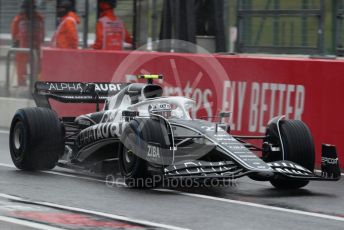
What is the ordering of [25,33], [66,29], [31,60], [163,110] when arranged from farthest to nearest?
1. [25,33]
2. [31,60]
3. [66,29]
4. [163,110]

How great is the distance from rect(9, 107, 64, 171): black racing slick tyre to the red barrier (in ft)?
9.98

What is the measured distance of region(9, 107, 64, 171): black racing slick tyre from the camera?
1152 cm

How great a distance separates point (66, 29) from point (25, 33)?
3.89 ft

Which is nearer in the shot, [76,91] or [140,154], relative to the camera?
[140,154]

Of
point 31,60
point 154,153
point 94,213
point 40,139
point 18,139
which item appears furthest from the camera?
point 31,60

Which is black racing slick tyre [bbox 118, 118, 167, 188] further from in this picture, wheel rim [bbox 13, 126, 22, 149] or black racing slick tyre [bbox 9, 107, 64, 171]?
wheel rim [bbox 13, 126, 22, 149]

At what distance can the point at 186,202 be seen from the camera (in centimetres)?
948

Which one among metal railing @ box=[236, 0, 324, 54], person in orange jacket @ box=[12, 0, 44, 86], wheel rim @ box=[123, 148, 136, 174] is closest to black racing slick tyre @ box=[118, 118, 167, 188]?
wheel rim @ box=[123, 148, 136, 174]

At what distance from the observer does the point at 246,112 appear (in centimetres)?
1348

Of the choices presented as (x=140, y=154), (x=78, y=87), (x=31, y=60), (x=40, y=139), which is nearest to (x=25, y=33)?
(x=31, y=60)

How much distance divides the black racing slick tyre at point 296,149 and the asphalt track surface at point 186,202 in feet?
0.42

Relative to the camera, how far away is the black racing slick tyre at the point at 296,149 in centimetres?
1052

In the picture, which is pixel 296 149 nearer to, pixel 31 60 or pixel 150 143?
pixel 150 143

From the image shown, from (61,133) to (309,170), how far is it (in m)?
3.10
